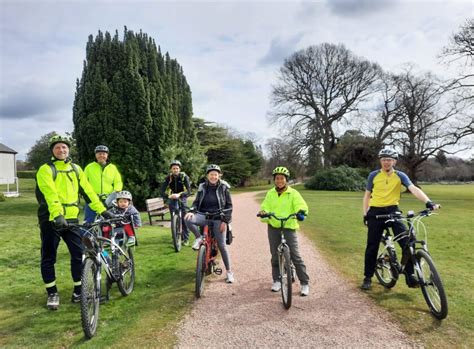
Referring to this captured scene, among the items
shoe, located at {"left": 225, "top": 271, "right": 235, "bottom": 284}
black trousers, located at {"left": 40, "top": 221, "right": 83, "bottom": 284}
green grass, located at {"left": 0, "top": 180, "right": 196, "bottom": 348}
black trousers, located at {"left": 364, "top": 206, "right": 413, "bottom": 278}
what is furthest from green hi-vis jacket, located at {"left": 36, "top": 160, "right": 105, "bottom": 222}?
black trousers, located at {"left": 364, "top": 206, "right": 413, "bottom": 278}

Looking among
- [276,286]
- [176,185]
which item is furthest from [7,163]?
[276,286]

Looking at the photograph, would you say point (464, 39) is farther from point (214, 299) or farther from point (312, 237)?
point (214, 299)

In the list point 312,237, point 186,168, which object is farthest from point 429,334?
point 186,168

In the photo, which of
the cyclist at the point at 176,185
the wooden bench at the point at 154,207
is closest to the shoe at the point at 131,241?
the cyclist at the point at 176,185

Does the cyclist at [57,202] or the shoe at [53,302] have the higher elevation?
the cyclist at [57,202]

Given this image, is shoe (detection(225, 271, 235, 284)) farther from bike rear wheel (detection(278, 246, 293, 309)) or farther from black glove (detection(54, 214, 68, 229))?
black glove (detection(54, 214, 68, 229))

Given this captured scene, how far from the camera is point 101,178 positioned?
6508 millimetres

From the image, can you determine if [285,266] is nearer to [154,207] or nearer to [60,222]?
[60,222]

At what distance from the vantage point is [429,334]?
3879 mm

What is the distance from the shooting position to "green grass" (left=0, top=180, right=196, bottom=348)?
3.85 m

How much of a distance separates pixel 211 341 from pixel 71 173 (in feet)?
9.05

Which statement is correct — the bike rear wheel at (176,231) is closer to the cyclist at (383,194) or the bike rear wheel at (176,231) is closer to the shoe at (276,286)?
the shoe at (276,286)

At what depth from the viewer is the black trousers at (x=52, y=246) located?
4.56 metres

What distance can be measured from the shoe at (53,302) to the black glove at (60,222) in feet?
3.88
